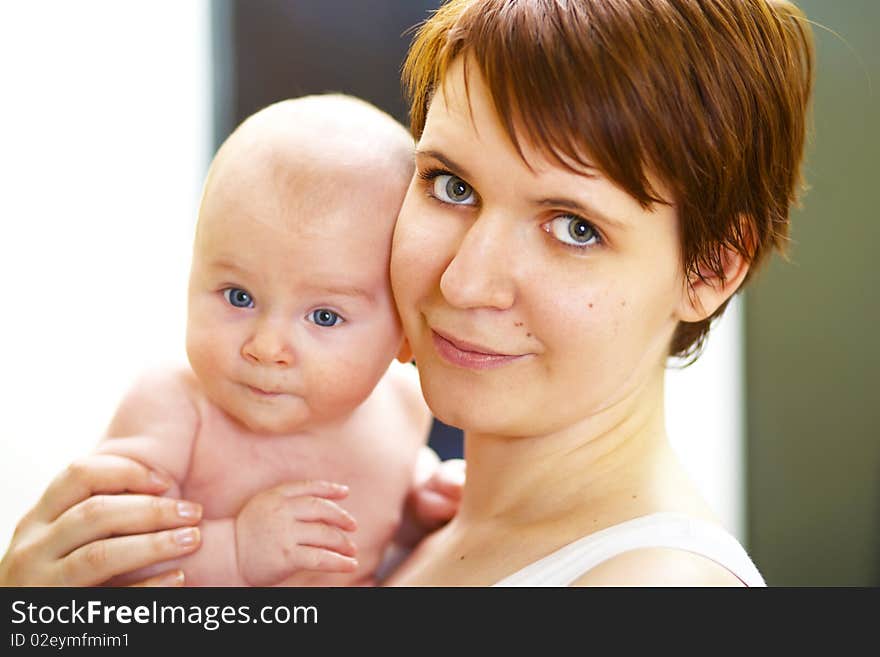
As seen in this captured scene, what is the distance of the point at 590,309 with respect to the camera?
104cm

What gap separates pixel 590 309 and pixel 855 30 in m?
1.49

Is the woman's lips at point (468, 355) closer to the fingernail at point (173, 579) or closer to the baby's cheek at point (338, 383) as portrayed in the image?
the baby's cheek at point (338, 383)

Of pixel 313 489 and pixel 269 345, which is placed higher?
pixel 269 345

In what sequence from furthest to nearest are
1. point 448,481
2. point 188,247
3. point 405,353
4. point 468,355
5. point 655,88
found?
point 188,247, point 448,481, point 405,353, point 468,355, point 655,88

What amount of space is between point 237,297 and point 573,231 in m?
0.42

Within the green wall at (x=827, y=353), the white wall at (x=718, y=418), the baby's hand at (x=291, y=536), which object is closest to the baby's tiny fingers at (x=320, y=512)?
the baby's hand at (x=291, y=536)

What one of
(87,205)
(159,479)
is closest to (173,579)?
(159,479)

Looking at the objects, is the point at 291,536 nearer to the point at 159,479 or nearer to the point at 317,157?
the point at 159,479

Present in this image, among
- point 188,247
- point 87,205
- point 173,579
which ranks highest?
point 188,247

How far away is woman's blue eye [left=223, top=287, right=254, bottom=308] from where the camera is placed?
1208 millimetres

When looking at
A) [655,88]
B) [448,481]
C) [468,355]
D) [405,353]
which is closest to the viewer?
[655,88]

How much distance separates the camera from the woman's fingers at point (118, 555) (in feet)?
3.76

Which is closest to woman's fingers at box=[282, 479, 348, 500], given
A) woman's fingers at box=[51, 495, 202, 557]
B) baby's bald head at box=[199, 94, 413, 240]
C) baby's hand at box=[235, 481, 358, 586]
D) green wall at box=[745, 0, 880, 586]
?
baby's hand at box=[235, 481, 358, 586]

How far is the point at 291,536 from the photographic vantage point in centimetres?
119
